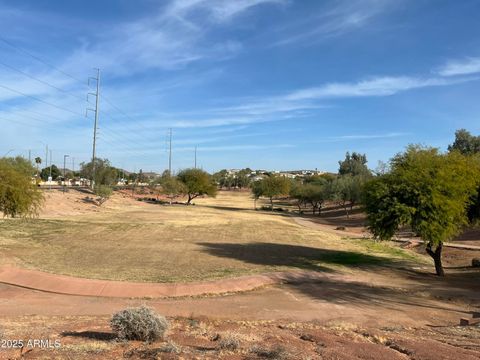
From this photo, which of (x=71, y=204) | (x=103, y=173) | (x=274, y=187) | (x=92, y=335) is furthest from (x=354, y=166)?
(x=92, y=335)

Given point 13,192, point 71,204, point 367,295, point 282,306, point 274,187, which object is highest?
point 274,187

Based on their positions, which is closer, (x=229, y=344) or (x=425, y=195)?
(x=229, y=344)

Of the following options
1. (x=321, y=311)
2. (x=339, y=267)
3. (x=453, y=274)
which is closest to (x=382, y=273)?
(x=339, y=267)

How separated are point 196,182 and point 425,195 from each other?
75885 mm

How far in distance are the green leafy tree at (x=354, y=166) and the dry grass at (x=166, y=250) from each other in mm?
84042

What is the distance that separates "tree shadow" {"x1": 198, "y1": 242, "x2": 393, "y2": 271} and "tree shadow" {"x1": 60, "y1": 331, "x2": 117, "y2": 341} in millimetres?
15634

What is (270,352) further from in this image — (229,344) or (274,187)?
(274,187)

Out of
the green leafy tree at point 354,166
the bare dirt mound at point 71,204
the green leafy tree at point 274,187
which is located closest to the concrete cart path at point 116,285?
the bare dirt mound at point 71,204

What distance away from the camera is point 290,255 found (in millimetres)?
29484

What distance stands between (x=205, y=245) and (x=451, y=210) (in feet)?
51.4

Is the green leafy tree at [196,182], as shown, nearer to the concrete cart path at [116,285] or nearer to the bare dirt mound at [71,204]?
the bare dirt mound at [71,204]

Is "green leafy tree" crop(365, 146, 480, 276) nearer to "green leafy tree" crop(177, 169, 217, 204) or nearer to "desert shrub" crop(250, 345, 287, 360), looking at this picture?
"desert shrub" crop(250, 345, 287, 360)

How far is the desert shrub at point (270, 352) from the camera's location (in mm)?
7789

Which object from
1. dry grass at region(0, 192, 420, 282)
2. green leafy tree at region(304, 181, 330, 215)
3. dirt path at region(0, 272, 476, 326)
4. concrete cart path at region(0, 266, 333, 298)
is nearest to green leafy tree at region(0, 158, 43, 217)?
dry grass at region(0, 192, 420, 282)
